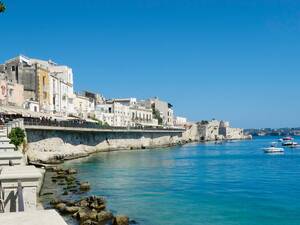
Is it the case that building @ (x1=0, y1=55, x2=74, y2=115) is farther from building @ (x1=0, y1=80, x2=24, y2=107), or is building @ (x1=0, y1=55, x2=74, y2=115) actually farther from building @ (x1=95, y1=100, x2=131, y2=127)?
building @ (x1=95, y1=100, x2=131, y2=127)

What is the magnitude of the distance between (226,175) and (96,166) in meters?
16.8

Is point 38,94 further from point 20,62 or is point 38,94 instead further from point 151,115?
point 151,115

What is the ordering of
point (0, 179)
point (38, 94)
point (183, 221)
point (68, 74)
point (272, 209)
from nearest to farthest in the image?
point (0, 179) < point (183, 221) < point (272, 209) < point (38, 94) < point (68, 74)

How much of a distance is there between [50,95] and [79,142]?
9.70m

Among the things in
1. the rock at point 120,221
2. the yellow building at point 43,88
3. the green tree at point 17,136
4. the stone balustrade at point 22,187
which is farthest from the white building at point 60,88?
the stone balustrade at point 22,187

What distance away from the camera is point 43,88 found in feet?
247

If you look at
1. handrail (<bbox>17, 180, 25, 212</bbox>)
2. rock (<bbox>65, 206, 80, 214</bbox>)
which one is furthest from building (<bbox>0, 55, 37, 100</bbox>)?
handrail (<bbox>17, 180, 25, 212</bbox>)

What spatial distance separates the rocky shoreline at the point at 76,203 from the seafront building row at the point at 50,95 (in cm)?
2885

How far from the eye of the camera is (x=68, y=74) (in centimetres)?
9200

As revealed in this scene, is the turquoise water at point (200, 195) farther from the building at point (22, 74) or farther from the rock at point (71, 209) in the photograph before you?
the building at point (22, 74)

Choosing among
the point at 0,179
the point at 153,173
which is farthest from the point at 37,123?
the point at 0,179

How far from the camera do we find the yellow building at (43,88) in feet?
242

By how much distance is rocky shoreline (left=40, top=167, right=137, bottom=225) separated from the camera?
23.1m

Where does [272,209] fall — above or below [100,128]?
below
